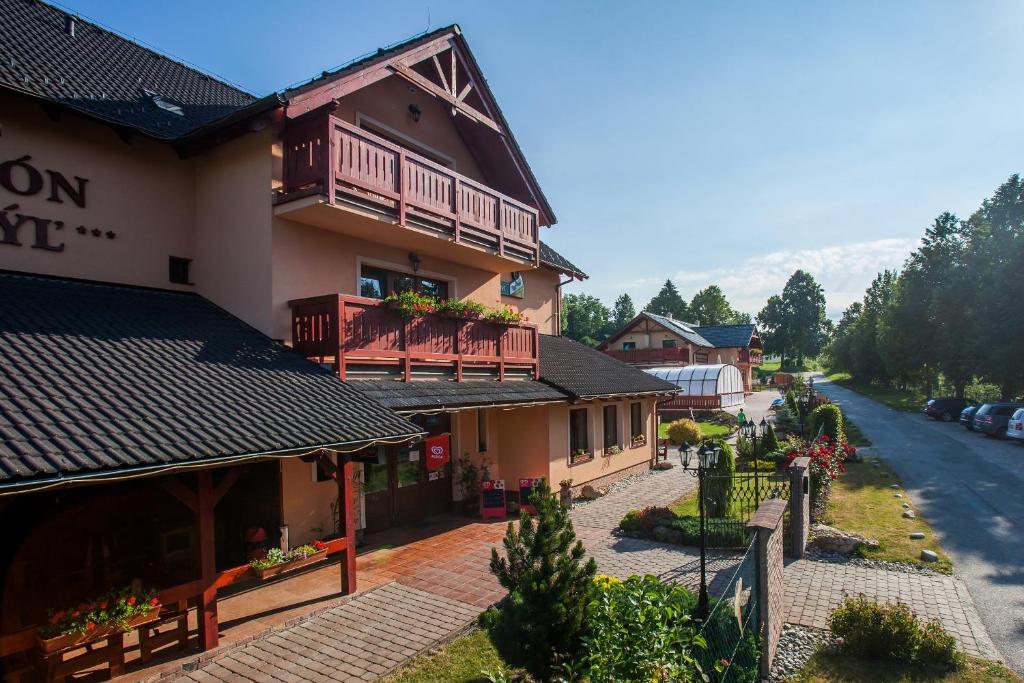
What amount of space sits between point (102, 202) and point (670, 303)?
105430 mm

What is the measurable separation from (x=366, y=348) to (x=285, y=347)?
146cm

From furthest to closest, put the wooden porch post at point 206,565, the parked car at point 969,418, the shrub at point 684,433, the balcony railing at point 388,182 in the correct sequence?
the parked car at point 969,418 → the shrub at point 684,433 → the balcony railing at point 388,182 → the wooden porch post at point 206,565

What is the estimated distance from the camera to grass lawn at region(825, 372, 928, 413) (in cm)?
4413

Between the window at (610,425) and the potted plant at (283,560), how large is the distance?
11.1m

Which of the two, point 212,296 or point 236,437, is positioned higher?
point 212,296

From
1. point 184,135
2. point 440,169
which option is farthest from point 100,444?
point 440,169

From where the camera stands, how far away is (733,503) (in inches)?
509

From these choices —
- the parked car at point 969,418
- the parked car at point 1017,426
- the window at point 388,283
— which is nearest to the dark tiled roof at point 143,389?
the window at point 388,283

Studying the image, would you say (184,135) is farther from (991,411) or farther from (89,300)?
(991,411)

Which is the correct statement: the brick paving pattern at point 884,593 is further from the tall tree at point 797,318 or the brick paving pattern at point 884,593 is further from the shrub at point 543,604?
the tall tree at point 797,318

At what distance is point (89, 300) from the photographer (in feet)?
28.6

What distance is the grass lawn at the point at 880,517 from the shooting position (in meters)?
10.2

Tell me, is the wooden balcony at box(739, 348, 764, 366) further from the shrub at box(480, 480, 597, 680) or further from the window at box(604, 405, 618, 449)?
the shrub at box(480, 480, 597, 680)

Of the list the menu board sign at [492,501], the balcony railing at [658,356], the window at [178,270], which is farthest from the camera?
the balcony railing at [658,356]
